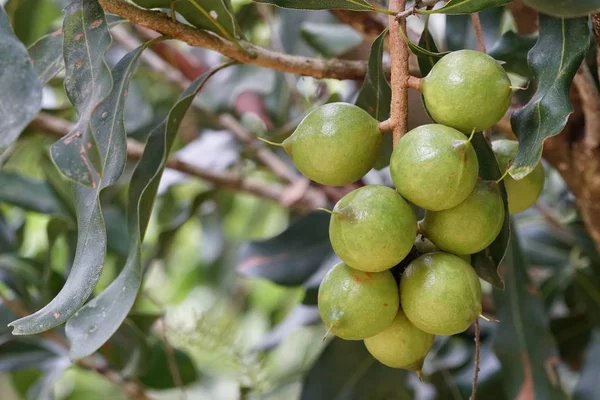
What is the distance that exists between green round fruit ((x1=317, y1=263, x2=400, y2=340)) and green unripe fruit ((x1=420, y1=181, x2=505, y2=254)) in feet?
0.17

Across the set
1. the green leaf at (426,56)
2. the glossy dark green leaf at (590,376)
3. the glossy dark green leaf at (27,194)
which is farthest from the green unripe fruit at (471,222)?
the glossy dark green leaf at (27,194)

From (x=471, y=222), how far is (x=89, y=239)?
0.29 m

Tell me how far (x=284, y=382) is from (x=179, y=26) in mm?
790

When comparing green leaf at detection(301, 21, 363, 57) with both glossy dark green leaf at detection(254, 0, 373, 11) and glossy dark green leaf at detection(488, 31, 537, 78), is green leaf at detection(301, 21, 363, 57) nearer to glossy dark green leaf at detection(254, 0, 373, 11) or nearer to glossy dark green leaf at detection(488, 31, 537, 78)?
glossy dark green leaf at detection(488, 31, 537, 78)

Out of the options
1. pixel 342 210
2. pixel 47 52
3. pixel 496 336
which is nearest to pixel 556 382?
pixel 496 336

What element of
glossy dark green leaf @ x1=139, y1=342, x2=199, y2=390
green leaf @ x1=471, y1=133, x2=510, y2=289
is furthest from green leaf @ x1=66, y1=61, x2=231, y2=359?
glossy dark green leaf @ x1=139, y1=342, x2=199, y2=390

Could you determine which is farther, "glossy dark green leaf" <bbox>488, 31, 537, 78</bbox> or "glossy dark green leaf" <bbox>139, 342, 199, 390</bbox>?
"glossy dark green leaf" <bbox>139, 342, 199, 390</bbox>

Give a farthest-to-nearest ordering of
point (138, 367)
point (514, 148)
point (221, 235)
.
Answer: point (221, 235), point (138, 367), point (514, 148)

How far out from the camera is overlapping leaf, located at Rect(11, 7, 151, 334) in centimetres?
49

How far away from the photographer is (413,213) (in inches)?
19.1

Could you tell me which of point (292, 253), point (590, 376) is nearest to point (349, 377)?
point (292, 253)

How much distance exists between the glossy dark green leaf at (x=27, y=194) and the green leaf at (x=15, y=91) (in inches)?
25.5

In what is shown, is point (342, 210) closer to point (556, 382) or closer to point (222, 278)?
point (556, 382)

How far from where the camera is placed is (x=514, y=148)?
582 millimetres
